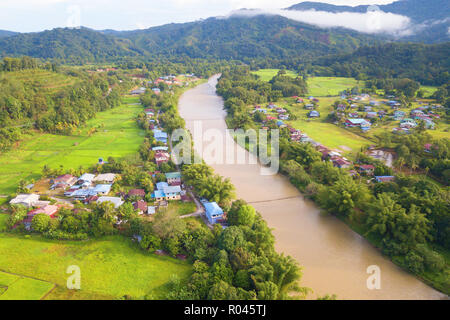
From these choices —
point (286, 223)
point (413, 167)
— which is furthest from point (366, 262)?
point (413, 167)

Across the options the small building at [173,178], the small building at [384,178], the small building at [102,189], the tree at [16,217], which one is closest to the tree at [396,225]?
the small building at [384,178]

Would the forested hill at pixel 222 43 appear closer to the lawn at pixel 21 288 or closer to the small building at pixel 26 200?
the small building at pixel 26 200

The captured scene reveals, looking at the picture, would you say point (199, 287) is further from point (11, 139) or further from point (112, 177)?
point (11, 139)

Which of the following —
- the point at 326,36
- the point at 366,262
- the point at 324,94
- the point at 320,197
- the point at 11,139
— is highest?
the point at 326,36

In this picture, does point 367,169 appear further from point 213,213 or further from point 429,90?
point 429,90

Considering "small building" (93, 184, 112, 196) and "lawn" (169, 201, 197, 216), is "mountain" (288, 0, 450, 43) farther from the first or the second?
"small building" (93, 184, 112, 196)

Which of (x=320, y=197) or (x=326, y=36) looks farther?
(x=326, y=36)
